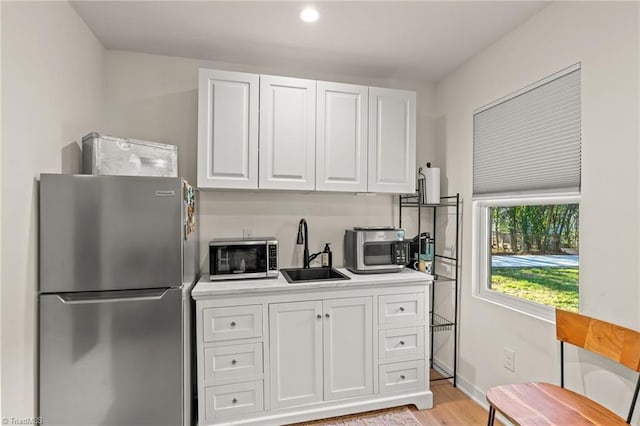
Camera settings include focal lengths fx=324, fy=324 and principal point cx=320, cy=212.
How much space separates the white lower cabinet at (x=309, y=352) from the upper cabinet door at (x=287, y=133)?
0.79m

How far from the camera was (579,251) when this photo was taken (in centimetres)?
172

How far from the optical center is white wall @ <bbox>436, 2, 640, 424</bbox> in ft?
4.83

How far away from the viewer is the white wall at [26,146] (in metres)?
1.38

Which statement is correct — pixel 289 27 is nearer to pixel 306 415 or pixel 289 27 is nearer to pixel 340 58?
→ pixel 340 58

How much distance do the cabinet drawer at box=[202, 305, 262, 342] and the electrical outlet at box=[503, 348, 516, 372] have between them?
1.63 metres

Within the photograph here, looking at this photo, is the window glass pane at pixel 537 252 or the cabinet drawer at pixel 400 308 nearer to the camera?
the window glass pane at pixel 537 252

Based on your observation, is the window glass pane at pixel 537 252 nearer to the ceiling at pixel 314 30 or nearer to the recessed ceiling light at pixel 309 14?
the ceiling at pixel 314 30

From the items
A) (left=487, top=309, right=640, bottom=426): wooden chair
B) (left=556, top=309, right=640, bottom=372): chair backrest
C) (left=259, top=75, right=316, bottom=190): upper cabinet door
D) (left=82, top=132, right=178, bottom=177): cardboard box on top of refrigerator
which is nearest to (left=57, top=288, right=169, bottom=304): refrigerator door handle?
(left=82, top=132, right=178, bottom=177): cardboard box on top of refrigerator

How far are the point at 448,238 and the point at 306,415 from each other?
1752 mm

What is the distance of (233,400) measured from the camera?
79.2 inches

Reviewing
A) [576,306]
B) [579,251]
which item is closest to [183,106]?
[579,251]

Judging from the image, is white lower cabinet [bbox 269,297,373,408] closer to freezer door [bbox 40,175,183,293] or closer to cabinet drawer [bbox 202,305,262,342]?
cabinet drawer [bbox 202,305,262,342]

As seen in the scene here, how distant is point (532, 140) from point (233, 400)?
8.07 ft

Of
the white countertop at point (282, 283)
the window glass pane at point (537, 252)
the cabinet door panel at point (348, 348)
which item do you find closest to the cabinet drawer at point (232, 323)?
the white countertop at point (282, 283)
